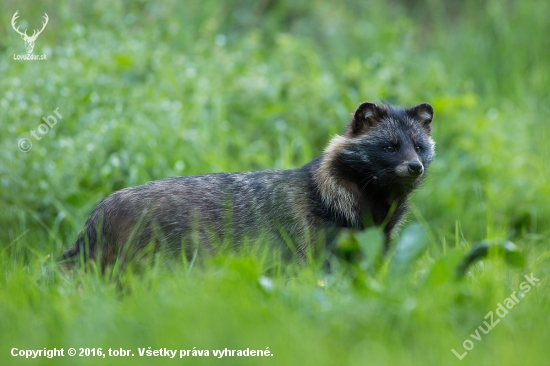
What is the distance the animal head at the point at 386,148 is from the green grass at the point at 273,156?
62 cm

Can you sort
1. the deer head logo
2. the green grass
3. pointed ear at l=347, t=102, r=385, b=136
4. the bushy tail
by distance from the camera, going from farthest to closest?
1. the deer head logo
2. pointed ear at l=347, t=102, r=385, b=136
3. the bushy tail
4. the green grass

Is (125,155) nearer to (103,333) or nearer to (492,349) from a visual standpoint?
(103,333)

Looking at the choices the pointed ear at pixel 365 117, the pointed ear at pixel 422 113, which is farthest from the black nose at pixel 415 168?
the pointed ear at pixel 422 113

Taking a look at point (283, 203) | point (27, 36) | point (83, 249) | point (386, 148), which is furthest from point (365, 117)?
point (27, 36)

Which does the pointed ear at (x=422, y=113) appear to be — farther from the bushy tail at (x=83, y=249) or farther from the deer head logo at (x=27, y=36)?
the deer head logo at (x=27, y=36)

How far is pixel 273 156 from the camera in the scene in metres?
7.12

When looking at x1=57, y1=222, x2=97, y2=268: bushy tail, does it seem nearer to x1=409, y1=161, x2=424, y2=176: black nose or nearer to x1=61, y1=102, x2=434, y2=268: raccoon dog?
x1=61, y1=102, x2=434, y2=268: raccoon dog

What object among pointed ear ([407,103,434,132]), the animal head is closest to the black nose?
the animal head

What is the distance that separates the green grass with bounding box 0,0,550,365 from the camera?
3.00m

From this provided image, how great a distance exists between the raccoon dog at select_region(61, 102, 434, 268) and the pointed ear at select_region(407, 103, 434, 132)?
0.23 feet

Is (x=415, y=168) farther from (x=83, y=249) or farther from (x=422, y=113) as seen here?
(x=83, y=249)

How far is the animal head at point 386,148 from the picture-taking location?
467cm

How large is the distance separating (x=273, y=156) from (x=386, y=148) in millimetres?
2459

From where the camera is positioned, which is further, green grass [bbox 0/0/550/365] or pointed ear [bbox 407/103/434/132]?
pointed ear [bbox 407/103/434/132]
